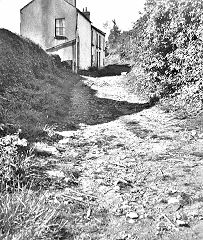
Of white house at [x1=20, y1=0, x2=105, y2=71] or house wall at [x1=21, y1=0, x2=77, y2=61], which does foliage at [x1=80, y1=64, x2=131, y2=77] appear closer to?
white house at [x1=20, y1=0, x2=105, y2=71]

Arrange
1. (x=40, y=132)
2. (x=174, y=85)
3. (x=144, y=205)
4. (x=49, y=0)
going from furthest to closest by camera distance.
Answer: (x=49, y=0) < (x=174, y=85) < (x=40, y=132) < (x=144, y=205)

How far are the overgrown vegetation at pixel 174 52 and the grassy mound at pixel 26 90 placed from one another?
356 cm

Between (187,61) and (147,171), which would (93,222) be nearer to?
(147,171)

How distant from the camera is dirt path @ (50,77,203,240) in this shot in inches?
127

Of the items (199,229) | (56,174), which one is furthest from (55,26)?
(199,229)

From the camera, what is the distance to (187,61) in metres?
9.02

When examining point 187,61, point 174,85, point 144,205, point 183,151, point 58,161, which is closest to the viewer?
point 144,205

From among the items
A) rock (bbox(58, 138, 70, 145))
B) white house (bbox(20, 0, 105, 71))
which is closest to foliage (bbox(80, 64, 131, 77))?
white house (bbox(20, 0, 105, 71))

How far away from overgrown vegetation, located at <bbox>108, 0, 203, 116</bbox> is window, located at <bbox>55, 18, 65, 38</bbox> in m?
18.3

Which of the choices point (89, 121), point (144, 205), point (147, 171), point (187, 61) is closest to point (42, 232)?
point (144, 205)

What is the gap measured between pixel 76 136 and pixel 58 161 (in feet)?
6.40

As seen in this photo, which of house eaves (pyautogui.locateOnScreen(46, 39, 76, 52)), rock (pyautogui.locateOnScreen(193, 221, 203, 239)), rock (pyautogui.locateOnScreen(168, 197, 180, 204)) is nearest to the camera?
rock (pyautogui.locateOnScreen(193, 221, 203, 239))

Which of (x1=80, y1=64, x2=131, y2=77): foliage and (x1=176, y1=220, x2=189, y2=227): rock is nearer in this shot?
(x1=176, y1=220, x2=189, y2=227): rock

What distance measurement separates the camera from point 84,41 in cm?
3281
